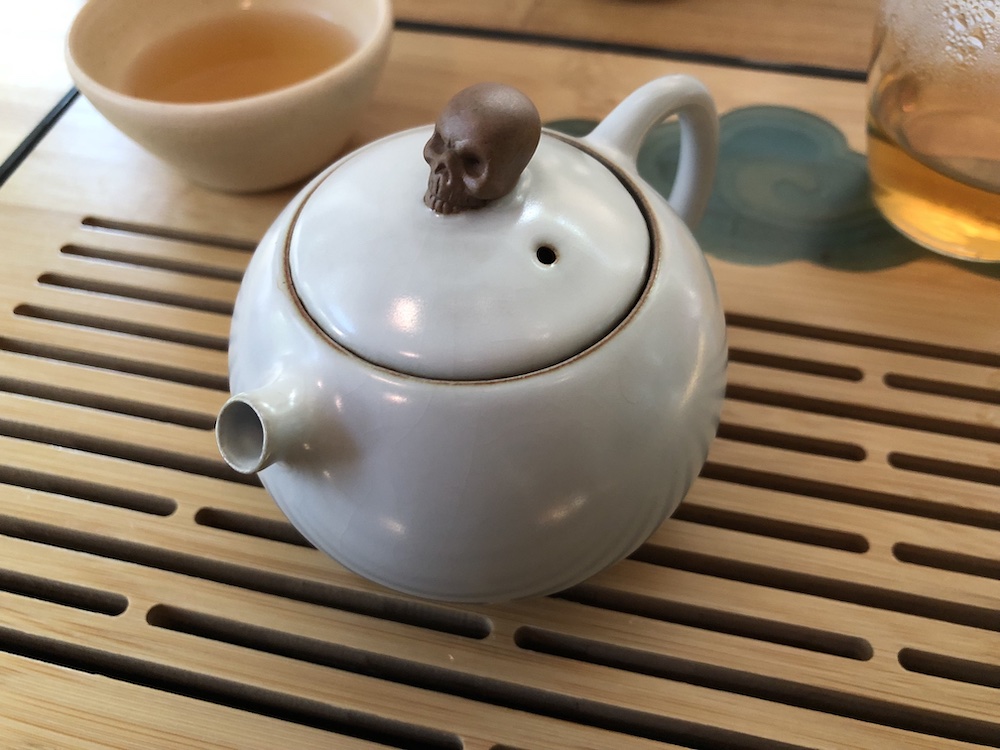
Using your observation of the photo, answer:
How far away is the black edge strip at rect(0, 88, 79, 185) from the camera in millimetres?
692

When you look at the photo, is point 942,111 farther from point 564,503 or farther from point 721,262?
point 564,503

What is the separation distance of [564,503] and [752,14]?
70 cm

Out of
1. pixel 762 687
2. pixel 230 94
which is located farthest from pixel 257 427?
pixel 230 94

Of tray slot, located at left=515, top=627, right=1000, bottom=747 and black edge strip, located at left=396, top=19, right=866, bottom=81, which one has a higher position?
black edge strip, located at left=396, top=19, right=866, bottom=81

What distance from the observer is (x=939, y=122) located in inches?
23.1

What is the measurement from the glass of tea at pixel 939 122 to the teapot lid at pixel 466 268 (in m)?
0.32

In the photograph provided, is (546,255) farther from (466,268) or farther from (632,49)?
(632,49)

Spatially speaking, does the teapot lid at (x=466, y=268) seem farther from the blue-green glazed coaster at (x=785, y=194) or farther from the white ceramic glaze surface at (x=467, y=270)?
the blue-green glazed coaster at (x=785, y=194)

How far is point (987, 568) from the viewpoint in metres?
0.47

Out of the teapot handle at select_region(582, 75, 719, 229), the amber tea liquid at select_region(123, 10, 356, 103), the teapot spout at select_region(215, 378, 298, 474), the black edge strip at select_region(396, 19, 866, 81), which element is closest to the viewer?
the teapot spout at select_region(215, 378, 298, 474)

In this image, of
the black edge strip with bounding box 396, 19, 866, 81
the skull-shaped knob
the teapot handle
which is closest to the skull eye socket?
the skull-shaped knob

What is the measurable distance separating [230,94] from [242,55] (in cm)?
5

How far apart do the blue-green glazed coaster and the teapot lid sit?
277 mm

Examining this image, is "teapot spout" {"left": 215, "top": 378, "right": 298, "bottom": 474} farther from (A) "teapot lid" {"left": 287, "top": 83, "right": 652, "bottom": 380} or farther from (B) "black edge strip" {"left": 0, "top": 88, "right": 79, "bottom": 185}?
(B) "black edge strip" {"left": 0, "top": 88, "right": 79, "bottom": 185}
